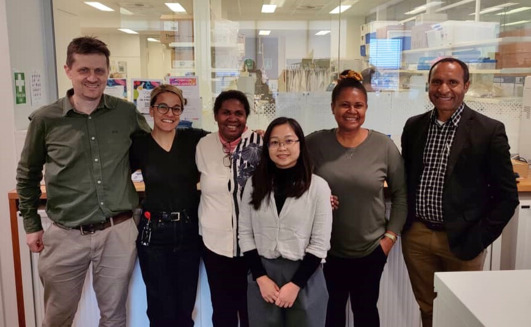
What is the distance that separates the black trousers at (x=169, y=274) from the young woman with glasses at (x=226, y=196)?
9 cm

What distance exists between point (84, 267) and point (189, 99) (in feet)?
4.12

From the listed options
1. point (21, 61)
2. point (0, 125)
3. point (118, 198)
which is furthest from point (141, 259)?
point (21, 61)

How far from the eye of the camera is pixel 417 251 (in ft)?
6.79

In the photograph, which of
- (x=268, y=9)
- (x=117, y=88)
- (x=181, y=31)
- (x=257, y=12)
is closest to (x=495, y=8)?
(x=257, y=12)

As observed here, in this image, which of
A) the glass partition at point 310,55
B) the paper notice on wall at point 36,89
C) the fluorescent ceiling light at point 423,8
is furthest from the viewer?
the fluorescent ceiling light at point 423,8

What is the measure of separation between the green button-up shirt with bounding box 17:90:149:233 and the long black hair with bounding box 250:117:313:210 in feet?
1.90

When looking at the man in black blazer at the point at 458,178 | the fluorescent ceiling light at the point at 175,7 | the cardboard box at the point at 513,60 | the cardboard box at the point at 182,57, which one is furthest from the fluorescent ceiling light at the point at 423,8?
the man in black blazer at the point at 458,178

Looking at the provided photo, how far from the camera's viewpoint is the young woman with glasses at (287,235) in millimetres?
1802

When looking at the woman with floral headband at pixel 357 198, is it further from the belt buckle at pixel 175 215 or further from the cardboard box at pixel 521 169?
the cardboard box at pixel 521 169

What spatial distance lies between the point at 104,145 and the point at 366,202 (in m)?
1.12

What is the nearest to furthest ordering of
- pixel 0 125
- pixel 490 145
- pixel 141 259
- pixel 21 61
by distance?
pixel 490 145 < pixel 141 259 < pixel 0 125 < pixel 21 61

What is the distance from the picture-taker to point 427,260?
206 cm

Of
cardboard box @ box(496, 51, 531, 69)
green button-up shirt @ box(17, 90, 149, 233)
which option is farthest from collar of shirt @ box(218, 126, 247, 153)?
cardboard box @ box(496, 51, 531, 69)

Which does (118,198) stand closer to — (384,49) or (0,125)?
(0,125)
